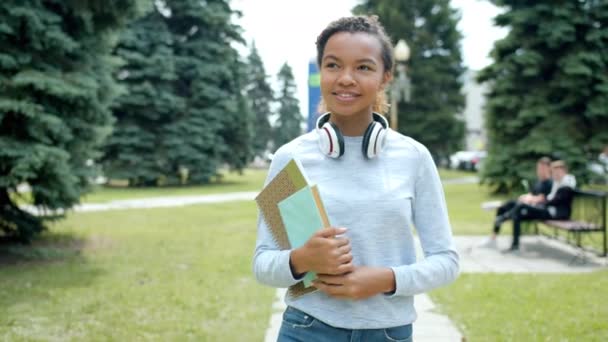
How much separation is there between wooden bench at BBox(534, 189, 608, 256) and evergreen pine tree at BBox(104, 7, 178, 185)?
2021 cm

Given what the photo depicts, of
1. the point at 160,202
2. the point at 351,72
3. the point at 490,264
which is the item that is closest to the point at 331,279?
the point at 351,72

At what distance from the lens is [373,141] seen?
1.90 metres

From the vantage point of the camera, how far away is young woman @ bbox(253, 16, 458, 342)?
1856 mm

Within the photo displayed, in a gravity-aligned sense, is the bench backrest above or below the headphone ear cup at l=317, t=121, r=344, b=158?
below

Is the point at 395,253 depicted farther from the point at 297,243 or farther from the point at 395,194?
the point at 297,243

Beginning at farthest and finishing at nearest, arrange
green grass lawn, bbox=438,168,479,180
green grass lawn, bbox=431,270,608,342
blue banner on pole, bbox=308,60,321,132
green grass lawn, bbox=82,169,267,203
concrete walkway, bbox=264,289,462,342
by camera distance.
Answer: green grass lawn, bbox=438,168,479,180 < green grass lawn, bbox=82,169,267,203 < blue banner on pole, bbox=308,60,321,132 < green grass lawn, bbox=431,270,608,342 < concrete walkway, bbox=264,289,462,342

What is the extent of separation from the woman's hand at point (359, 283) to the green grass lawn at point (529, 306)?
3.64 m

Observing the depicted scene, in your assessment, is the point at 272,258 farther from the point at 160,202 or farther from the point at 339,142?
the point at 160,202

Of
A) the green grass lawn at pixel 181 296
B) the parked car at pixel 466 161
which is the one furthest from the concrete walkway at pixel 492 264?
the parked car at pixel 466 161

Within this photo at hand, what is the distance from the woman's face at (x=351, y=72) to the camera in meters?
1.91

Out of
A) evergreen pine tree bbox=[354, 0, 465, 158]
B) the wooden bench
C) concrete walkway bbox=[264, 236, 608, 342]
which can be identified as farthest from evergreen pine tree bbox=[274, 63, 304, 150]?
evergreen pine tree bbox=[354, 0, 465, 158]

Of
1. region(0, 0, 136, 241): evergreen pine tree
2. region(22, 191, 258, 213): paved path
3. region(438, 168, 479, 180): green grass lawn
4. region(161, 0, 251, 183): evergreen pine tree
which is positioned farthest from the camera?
region(438, 168, 479, 180): green grass lawn

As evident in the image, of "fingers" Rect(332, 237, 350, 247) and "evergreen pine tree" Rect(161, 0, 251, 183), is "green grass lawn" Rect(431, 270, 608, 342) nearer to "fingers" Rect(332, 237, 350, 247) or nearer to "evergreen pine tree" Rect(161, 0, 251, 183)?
"fingers" Rect(332, 237, 350, 247)

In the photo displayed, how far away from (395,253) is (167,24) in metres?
29.0
